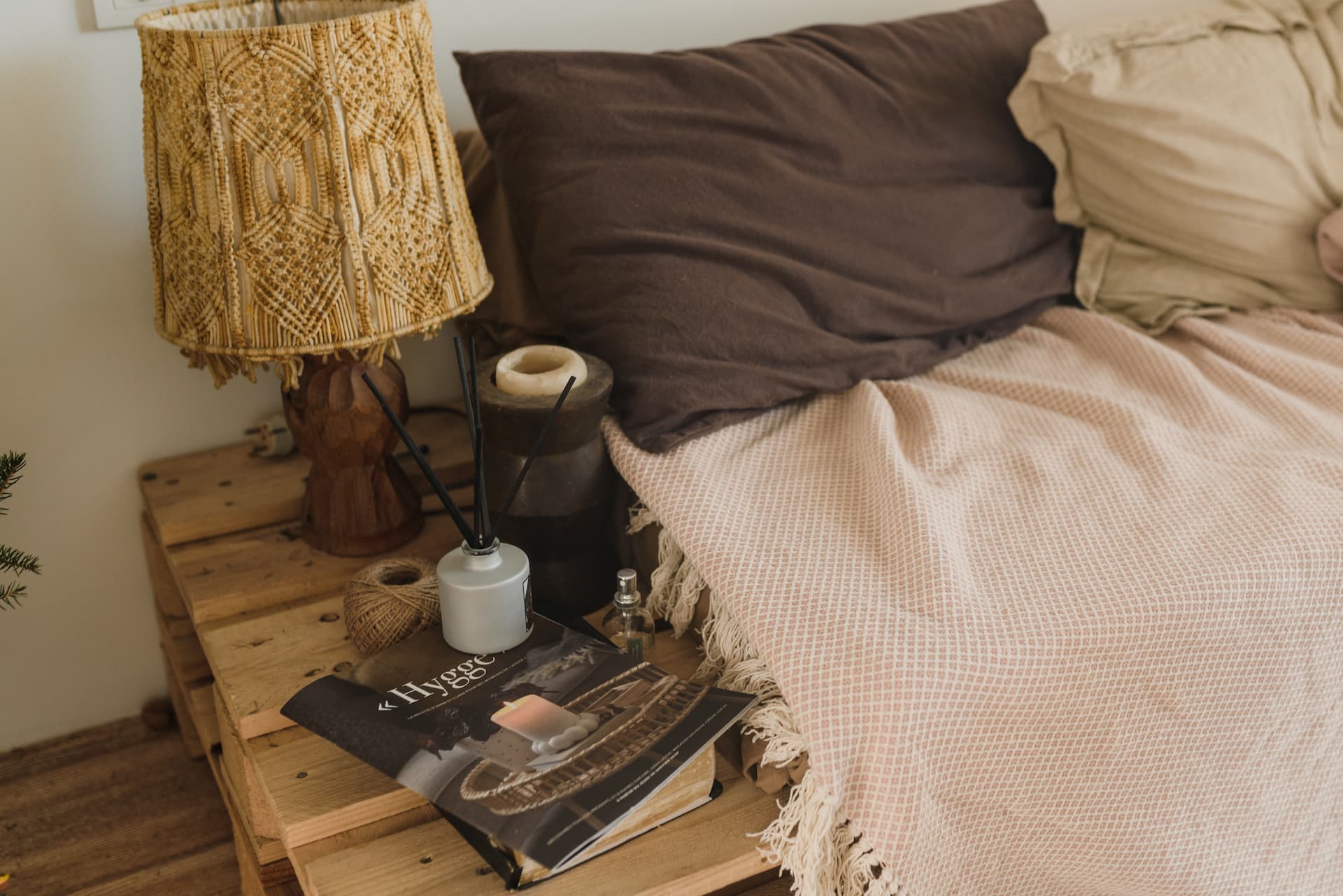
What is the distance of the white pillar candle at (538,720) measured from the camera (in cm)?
83

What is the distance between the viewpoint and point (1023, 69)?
1346mm

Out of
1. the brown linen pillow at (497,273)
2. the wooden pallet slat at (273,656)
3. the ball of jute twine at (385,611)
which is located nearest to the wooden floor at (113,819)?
the wooden pallet slat at (273,656)

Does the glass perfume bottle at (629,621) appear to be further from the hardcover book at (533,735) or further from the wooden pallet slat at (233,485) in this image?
the wooden pallet slat at (233,485)

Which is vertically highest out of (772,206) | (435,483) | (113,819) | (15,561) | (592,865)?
(772,206)

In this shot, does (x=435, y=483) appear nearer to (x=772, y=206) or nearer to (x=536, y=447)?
(x=536, y=447)

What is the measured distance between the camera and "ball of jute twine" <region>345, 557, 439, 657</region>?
3.15 feet

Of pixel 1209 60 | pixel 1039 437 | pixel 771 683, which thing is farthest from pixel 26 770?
pixel 1209 60

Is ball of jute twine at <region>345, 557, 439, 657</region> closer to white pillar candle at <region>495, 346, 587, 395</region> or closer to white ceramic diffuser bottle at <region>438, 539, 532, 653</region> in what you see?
white ceramic diffuser bottle at <region>438, 539, 532, 653</region>

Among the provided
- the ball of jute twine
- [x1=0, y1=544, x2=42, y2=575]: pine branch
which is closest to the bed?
the ball of jute twine

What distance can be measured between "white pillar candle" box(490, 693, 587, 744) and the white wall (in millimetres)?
644

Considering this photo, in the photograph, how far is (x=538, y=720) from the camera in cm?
85

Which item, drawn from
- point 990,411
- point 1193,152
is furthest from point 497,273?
point 1193,152

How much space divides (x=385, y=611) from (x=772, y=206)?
1.85 ft

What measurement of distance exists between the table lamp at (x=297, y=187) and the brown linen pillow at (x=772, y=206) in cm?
14
